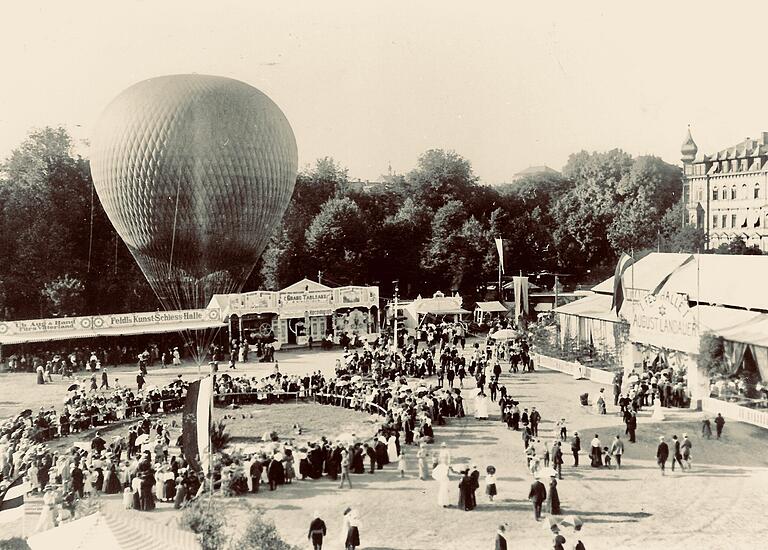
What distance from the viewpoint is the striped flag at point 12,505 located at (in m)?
13.6

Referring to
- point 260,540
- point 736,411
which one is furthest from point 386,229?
point 260,540

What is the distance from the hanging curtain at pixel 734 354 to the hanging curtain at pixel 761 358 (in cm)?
28

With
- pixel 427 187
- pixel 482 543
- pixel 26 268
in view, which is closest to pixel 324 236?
pixel 427 187

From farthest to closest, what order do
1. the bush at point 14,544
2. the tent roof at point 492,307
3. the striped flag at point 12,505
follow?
the tent roof at point 492,307 < the striped flag at point 12,505 < the bush at point 14,544

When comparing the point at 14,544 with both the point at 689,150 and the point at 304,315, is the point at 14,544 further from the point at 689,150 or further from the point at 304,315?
the point at 689,150

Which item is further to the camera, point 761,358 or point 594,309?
point 594,309

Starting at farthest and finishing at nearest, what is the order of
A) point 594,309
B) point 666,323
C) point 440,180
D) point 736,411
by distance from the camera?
point 440,180 < point 594,309 < point 666,323 < point 736,411

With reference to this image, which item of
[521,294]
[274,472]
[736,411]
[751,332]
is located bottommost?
[274,472]

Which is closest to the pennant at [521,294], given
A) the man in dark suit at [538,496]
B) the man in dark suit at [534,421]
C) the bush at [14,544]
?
the man in dark suit at [534,421]

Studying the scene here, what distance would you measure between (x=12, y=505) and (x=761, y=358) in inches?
822

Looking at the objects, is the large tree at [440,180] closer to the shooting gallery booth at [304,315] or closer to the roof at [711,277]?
the shooting gallery booth at [304,315]

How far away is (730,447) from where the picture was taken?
1961 centimetres

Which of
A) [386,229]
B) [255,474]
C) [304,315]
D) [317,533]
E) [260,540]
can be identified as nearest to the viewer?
[260,540]

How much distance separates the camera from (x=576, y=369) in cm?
2931
